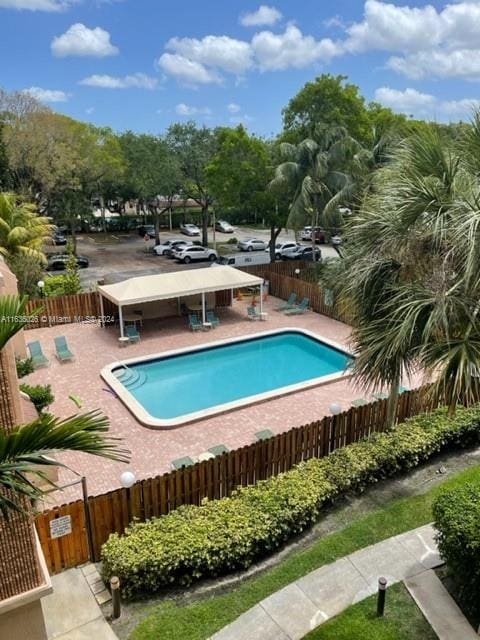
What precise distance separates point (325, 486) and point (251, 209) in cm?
Result: 2130

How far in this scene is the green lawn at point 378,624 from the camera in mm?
6070

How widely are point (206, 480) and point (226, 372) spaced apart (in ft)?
26.5

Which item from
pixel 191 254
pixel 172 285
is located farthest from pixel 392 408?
pixel 191 254

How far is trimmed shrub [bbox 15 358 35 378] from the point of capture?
587 inches

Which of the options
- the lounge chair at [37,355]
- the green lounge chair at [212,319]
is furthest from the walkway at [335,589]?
the green lounge chair at [212,319]

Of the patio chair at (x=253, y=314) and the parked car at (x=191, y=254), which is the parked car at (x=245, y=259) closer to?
the parked car at (x=191, y=254)

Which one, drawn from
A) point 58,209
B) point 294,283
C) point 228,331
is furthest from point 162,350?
point 58,209

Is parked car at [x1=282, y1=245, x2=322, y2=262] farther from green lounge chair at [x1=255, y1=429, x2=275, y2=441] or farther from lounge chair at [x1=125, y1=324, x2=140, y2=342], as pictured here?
green lounge chair at [x1=255, y1=429, x2=275, y2=441]

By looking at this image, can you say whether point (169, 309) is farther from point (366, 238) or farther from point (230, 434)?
point (366, 238)

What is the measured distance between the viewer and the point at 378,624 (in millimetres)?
6227

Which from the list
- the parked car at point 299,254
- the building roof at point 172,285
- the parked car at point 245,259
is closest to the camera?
the building roof at point 172,285

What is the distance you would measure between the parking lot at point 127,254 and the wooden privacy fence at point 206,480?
18.8 m

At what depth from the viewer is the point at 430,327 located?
232 inches

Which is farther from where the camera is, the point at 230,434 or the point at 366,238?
the point at 230,434
